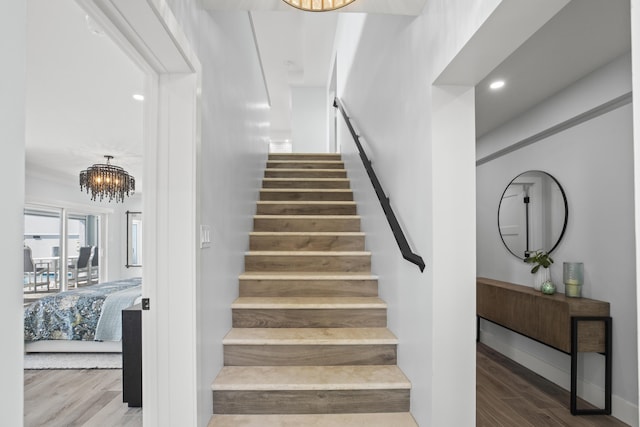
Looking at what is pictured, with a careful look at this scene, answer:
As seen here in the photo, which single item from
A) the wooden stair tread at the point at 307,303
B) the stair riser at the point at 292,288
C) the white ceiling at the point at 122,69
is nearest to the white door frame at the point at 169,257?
the white ceiling at the point at 122,69

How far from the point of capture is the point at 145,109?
1.55m

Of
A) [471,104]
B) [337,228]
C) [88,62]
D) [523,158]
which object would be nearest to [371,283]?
[337,228]

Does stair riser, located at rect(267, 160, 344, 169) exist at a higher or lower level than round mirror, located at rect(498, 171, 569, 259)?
higher

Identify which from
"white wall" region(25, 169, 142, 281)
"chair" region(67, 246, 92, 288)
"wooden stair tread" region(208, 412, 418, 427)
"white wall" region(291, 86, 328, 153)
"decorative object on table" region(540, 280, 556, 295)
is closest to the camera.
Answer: "wooden stair tread" region(208, 412, 418, 427)

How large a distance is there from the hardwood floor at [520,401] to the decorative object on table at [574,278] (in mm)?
790

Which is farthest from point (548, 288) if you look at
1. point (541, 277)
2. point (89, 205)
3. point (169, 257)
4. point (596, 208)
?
point (89, 205)

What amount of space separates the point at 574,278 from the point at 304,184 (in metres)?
2.70

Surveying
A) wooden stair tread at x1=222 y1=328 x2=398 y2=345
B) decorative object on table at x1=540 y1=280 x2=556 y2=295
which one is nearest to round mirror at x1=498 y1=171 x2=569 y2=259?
decorative object on table at x1=540 y1=280 x2=556 y2=295

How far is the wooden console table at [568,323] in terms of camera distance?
7.60 ft

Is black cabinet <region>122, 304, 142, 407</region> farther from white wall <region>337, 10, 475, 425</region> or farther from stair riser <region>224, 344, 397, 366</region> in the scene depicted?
white wall <region>337, 10, 475, 425</region>

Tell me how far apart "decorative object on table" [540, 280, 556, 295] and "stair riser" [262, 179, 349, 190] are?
2250 mm

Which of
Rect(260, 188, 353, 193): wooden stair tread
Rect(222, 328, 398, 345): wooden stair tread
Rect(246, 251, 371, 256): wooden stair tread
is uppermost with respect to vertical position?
Rect(260, 188, 353, 193): wooden stair tread

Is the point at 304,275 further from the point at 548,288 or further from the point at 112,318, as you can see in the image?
the point at 112,318

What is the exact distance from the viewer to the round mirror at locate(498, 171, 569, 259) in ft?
9.50
